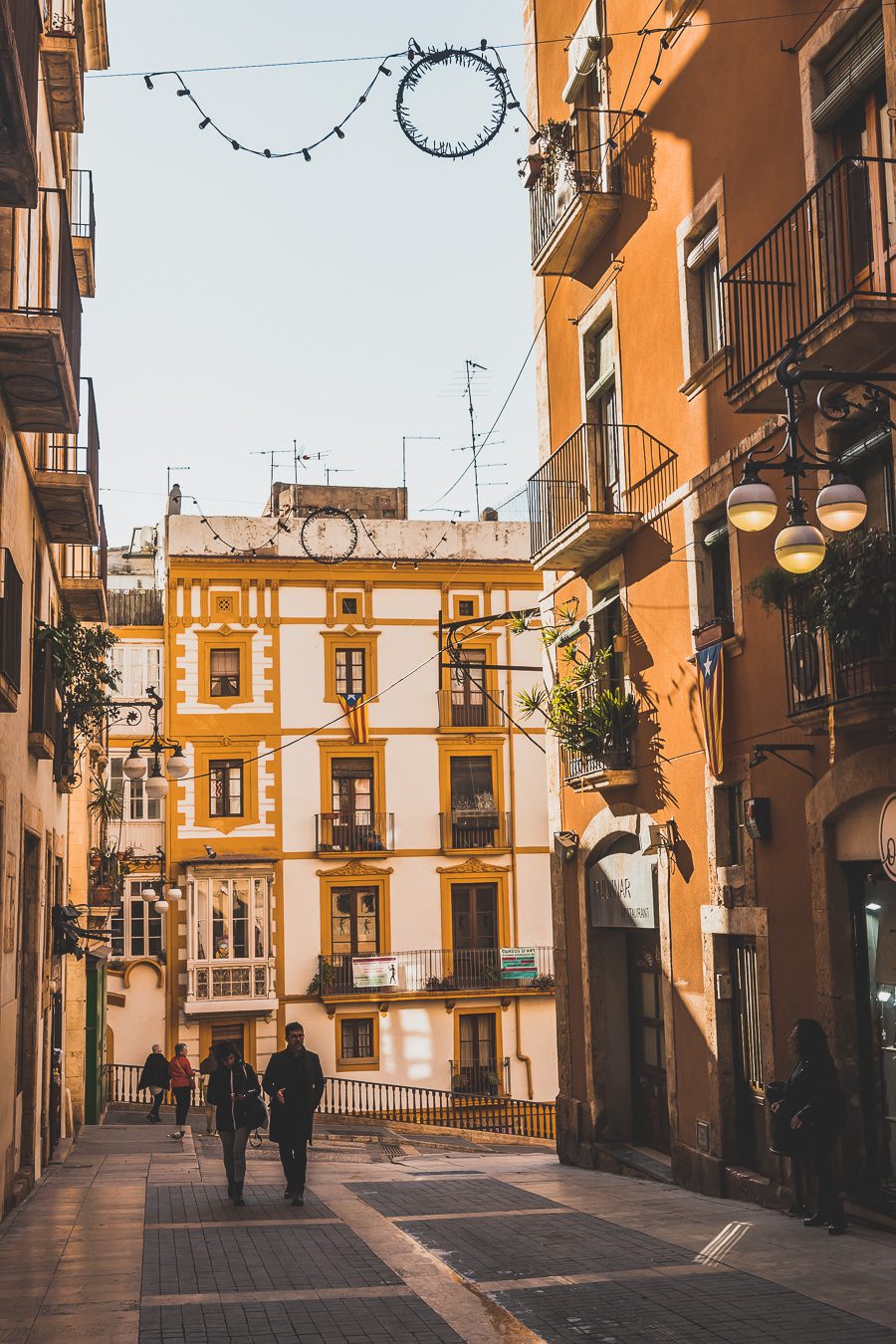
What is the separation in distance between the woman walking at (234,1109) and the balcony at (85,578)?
28.7 feet

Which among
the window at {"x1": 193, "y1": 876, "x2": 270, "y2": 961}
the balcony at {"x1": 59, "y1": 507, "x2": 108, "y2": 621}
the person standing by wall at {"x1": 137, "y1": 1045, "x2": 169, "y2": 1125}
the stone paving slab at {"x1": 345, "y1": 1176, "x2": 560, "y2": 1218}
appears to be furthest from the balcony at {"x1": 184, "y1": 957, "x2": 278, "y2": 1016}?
the stone paving slab at {"x1": 345, "y1": 1176, "x2": 560, "y2": 1218}

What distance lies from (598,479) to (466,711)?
66.1 feet

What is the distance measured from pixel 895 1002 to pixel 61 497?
32.8ft

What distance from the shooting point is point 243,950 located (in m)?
35.5

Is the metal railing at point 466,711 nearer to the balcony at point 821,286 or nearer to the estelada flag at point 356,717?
the estelada flag at point 356,717

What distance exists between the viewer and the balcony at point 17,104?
25.5ft

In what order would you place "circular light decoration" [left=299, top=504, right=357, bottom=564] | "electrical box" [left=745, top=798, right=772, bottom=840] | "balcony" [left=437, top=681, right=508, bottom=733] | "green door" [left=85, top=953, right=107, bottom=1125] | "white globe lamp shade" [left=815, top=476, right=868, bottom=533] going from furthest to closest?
"circular light decoration" [left=299, top=504, right=357, bottom=564] → "balcony" [left=437, top=681, right=508, bottom=733] → "green door" [left=85, top=953, right=107, bottom=1125] → "electrical box" [left=745, top=798, right=772, bottom=840] → "white globe lamp shade" [left=815, top=476, right=868, bottom=533]

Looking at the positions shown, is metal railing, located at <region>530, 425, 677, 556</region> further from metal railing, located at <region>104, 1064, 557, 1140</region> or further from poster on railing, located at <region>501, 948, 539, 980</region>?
poster on railing, located at <region>501, 948, 539, 980</region>

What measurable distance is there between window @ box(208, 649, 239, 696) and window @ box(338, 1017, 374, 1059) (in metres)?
8.85

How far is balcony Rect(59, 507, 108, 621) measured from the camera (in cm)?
2020

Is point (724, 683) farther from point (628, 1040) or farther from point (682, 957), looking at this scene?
point (628, 1040)

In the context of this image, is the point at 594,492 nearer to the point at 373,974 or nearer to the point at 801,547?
the point at 801,547

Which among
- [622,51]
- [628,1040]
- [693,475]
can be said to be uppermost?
[622,51]

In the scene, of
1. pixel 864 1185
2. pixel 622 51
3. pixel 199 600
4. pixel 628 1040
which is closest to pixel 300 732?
pixel 199 600
